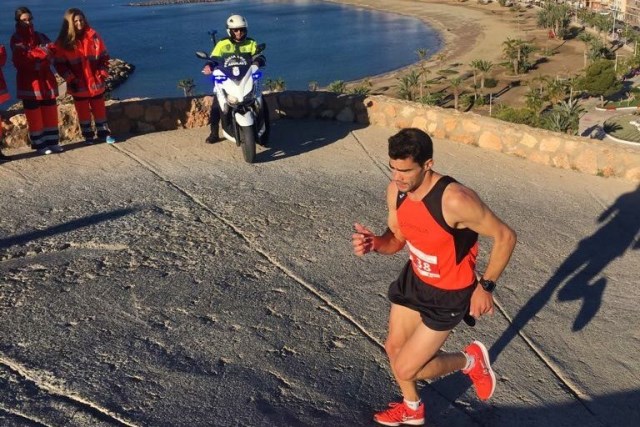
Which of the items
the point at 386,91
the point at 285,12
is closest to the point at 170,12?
the point at 285,12

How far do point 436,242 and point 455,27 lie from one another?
92470 millimetres

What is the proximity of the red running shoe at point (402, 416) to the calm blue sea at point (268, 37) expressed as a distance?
53797mm

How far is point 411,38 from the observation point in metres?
85.2

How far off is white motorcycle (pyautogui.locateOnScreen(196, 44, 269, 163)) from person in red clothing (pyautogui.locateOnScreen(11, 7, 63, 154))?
1.84 m

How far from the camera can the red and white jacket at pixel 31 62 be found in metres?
8.30

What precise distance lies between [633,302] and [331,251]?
95.6 inches

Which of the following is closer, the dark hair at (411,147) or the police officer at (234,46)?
the dark hair at (411,147)

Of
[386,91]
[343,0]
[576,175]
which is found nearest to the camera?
[576,175]

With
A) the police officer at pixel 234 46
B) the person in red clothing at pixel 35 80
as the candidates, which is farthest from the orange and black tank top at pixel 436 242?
the person in red clothing at pixel 35 80

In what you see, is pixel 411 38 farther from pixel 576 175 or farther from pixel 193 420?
pixel 193 420

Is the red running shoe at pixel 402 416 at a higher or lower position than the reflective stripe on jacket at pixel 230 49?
lower

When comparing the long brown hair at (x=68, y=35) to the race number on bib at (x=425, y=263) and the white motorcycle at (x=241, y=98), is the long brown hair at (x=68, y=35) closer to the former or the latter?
the white motorcycle at (x=241, y=98)

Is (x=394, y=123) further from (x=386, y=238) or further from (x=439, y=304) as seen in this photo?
(x=439, y=304)

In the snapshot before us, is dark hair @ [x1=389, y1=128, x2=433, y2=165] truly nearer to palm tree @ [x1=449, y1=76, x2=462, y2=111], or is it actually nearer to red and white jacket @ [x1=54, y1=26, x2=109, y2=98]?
red and white jacket @ [x1=54, y1=26, x2=109, y2=98]
